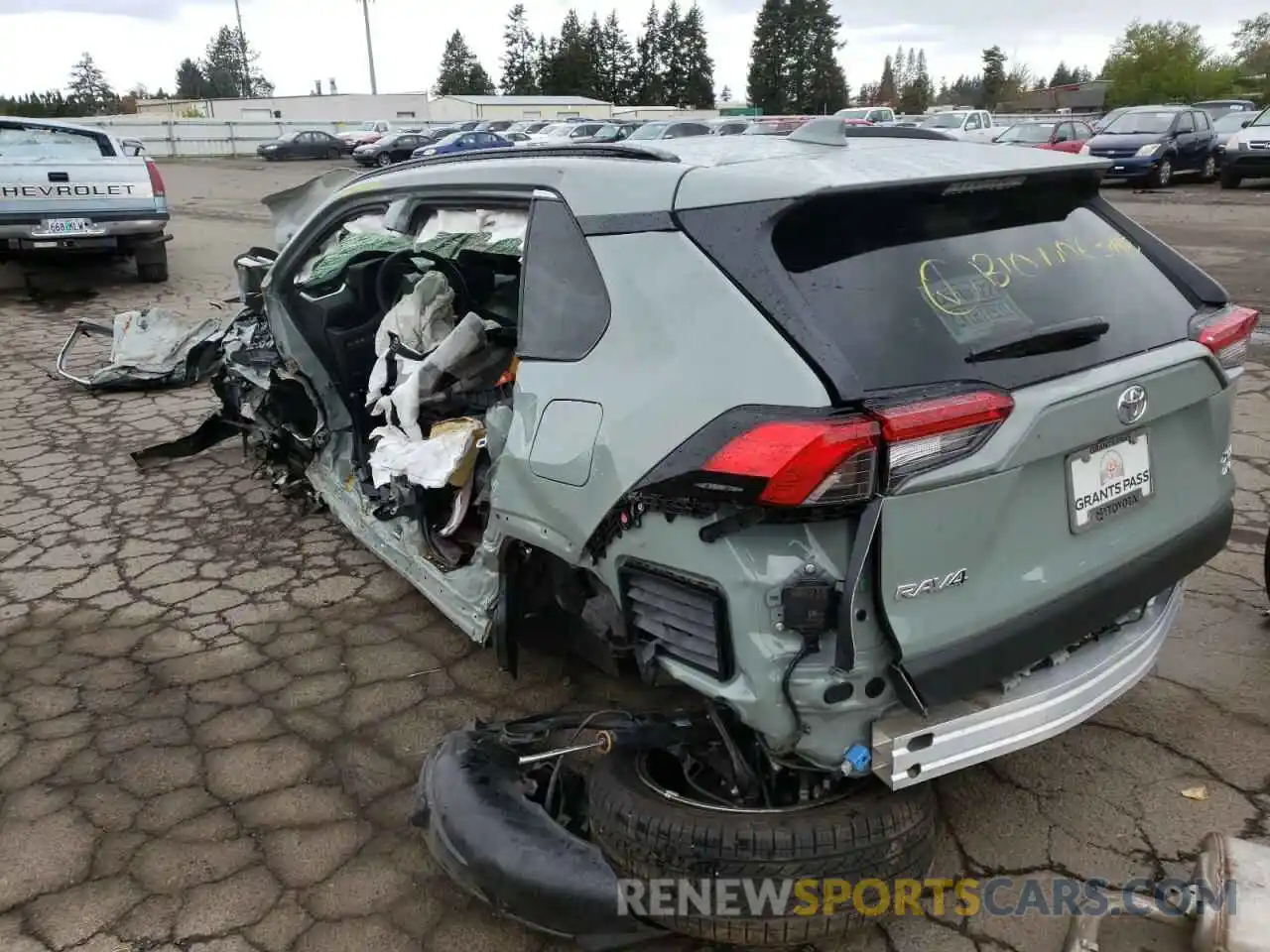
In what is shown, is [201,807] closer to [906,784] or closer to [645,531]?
[645,531]

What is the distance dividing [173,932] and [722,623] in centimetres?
155

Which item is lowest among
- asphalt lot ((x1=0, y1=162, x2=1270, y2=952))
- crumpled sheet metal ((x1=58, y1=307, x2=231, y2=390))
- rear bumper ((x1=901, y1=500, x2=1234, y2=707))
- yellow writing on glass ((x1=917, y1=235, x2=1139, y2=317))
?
asphalt lot ((x1=0, y1=162, x2=1270, y2=952))

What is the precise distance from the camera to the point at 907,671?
1.93m

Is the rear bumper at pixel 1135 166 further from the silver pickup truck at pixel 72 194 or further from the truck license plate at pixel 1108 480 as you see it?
the truck license plate at pixel 1108 480

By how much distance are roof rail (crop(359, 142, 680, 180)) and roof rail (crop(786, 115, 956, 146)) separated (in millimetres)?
433

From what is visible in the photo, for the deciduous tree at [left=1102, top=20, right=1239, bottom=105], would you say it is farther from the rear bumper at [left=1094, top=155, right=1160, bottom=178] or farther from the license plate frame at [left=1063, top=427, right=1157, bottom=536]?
the license plate frame at [left=1063, top=427, right=1157, bottom=536]

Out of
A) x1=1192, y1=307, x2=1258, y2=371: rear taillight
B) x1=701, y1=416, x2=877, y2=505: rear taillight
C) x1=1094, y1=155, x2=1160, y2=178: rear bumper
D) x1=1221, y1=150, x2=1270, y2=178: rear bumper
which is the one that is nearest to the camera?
x1=701, y1=416, x2=877, y2=505: rear taillight

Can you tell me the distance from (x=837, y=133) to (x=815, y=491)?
1225mm

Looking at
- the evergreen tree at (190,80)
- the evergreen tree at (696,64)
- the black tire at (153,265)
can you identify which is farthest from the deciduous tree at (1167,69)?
the evergreen tree at (190,80)

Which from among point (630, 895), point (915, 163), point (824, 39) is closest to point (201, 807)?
point (630, 895)

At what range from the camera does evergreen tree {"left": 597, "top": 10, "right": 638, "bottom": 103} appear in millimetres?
80562

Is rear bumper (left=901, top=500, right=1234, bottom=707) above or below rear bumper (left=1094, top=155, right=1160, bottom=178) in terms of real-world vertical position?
below

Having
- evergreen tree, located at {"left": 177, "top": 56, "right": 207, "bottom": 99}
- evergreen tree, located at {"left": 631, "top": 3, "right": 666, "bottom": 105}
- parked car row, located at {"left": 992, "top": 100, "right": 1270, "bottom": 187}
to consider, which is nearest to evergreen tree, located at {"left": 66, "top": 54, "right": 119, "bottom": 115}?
evergreen tree, located at {"left": 177, "top": 56, "right": 207, "bottom": 99}

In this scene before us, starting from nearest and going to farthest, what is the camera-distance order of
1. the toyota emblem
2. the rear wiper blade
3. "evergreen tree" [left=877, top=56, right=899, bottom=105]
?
the rear wiper blade → the toyota emblem → "evergreen tree" [left=877, top=56, right=899, bottom=105]
